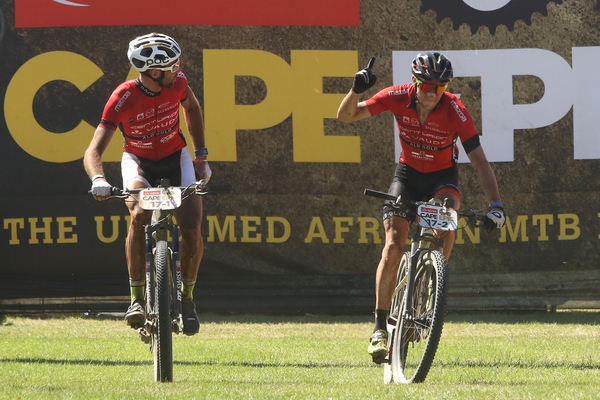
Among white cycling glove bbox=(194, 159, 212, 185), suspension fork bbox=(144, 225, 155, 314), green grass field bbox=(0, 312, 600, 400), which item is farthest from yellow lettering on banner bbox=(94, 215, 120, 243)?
suspension fork bbox=(144, 225, 155, 314)

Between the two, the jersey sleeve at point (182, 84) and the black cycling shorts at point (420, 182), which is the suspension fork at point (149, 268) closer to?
the jersey sleeve at point (182, 84)

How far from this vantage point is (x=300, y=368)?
595cm

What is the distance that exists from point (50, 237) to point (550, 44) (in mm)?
6294

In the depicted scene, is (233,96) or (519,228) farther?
(233,96)

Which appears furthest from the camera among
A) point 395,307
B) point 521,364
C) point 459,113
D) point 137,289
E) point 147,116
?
point 521,364

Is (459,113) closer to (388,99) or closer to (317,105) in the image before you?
(388,99)

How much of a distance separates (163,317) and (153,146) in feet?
5.14

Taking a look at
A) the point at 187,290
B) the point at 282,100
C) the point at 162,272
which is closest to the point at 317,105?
the point at 282,100

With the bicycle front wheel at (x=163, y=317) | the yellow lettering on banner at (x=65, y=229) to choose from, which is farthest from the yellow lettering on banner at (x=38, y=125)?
the bicycle front wheel at (x=163, y=317)

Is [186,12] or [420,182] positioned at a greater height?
[186,12]

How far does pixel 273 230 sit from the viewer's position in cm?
914

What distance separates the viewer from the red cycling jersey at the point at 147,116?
5426mm

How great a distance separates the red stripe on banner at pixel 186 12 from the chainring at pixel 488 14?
105 cm

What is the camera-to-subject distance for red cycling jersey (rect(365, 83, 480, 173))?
18.0 feet
